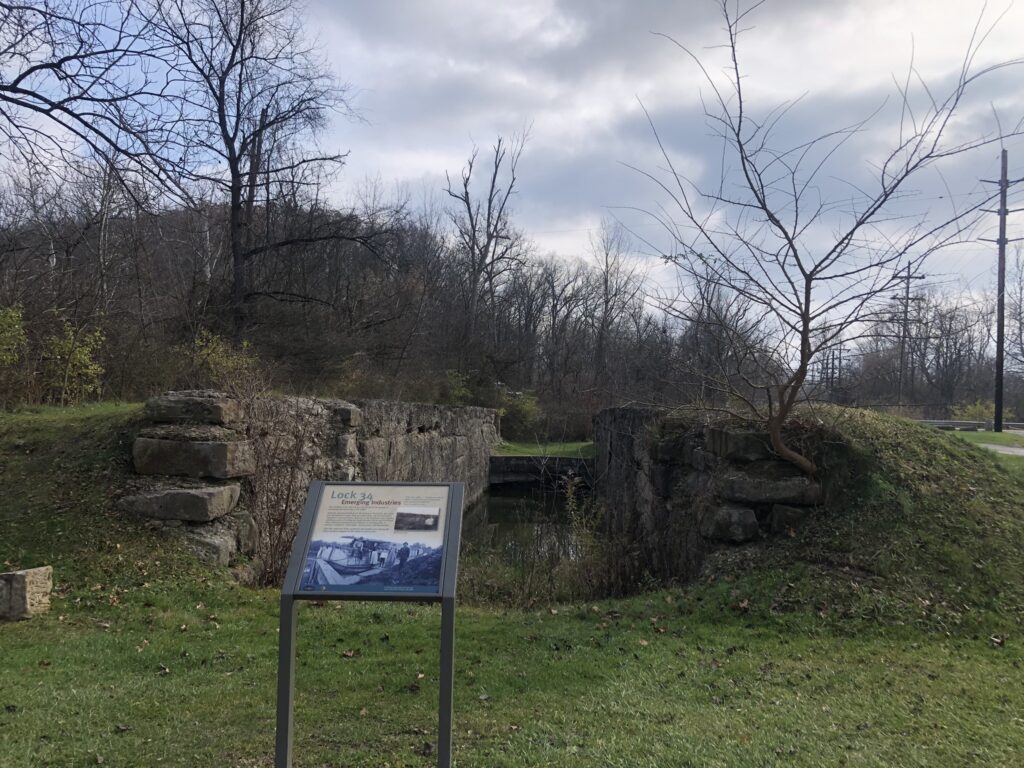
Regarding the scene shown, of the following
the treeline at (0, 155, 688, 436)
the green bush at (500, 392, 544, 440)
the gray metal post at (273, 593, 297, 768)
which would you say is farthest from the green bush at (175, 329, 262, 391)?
the green bush at (500, 392, 544, 440)

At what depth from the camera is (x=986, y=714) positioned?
4090 millimetres

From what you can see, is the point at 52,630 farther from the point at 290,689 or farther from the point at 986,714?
the point at 986,714

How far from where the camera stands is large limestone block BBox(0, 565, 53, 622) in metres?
5.45

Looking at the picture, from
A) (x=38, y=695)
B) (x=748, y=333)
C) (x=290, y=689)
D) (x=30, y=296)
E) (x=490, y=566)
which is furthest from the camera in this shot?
(x=30, y=296)

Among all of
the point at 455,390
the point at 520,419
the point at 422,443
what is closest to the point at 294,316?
the point at 422,443

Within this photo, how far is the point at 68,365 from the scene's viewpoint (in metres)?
10.1

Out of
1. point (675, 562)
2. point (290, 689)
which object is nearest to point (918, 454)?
point (675, 562)

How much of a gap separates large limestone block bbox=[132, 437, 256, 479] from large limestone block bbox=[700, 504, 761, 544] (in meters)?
5.00

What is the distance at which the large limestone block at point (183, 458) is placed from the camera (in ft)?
24.3

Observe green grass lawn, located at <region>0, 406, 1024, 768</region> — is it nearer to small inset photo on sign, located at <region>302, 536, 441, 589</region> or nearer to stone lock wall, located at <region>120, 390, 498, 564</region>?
stone lock wall, located at <region>120, 390, 498, 564</region>

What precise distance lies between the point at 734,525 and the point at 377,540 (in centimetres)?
504

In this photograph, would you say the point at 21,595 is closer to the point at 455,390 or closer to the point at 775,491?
the point at 775,491

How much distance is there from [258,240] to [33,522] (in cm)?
1478

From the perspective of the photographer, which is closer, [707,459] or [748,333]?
[748,333]
